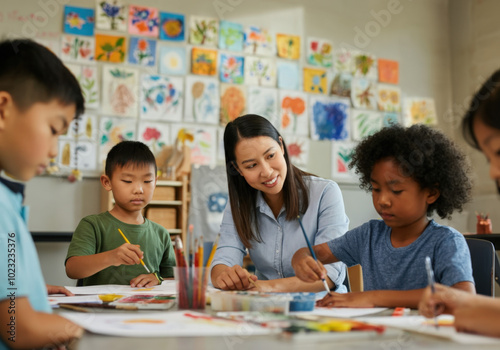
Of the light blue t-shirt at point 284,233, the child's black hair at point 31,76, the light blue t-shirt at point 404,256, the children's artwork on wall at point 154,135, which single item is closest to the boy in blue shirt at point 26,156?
the child's black hair at point 31,76

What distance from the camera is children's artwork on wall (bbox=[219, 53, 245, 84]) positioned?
408cm

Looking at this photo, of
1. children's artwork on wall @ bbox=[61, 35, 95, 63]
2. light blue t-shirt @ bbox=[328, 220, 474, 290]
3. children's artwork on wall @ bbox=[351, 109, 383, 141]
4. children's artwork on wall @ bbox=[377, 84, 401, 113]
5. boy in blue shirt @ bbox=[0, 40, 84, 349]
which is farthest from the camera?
children's artwork on wall @ bbox=[377, 84, 401, 113]

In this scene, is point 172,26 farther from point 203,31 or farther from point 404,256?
point 404,256

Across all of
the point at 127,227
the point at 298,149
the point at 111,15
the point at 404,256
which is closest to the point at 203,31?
the point at 111,15

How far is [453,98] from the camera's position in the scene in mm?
4863

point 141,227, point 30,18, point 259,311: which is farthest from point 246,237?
point 30,18

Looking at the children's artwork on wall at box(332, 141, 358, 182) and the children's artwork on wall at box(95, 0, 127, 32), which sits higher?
the children's artwork on wall at box(95, 0, 127, 32)

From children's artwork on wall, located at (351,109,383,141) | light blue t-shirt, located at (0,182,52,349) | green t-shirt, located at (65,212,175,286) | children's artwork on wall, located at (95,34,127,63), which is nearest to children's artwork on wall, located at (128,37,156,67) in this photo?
children's artwork on wall, located at (95,34,127,63)

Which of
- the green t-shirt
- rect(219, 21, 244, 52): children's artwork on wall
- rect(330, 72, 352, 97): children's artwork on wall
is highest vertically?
rect(219, 21, 244, 52): children's artwork on wall

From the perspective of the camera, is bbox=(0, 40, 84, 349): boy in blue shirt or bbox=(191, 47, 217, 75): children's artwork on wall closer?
bbox=(0, 40, 84, 349): boy in blue shirt

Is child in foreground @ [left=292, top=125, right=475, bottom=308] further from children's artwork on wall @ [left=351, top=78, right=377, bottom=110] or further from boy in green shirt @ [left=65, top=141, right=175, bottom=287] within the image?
children's artwork on wall @ [left=351, top=78, right=377, bottom=110]

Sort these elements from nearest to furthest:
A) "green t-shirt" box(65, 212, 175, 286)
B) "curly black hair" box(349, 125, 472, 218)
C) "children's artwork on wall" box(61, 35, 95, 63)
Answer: "curly black hair" box(349, 125, 472, 218) → "green t-shirt" box(65, 212, 175, 286) → "children's artwork on wall" box(61, 35, 95, 63)

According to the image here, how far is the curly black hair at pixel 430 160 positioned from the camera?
53.4 inches

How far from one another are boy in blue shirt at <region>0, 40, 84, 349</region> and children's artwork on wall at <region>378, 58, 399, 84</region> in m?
4.08
